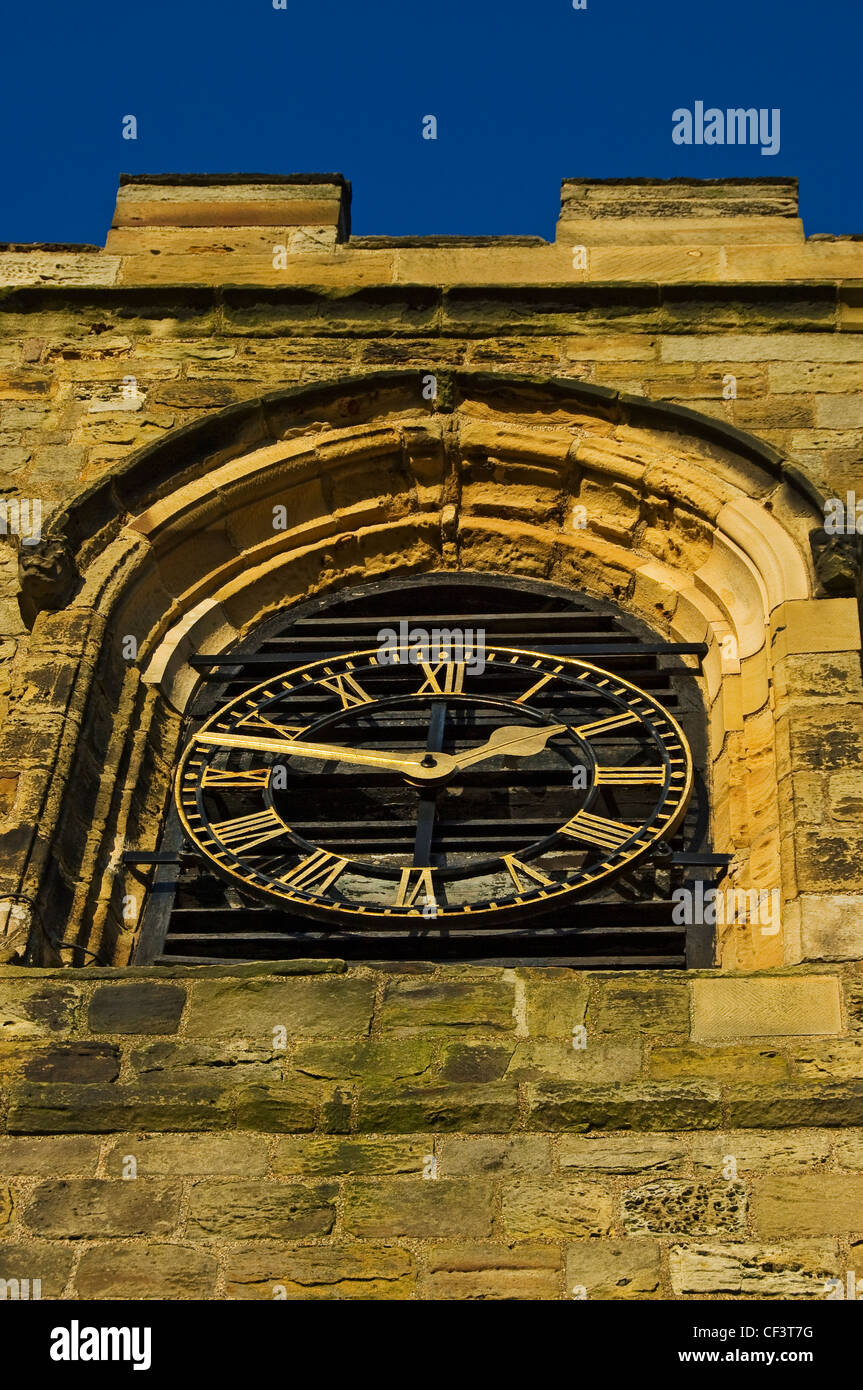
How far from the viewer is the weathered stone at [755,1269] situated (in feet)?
19.6

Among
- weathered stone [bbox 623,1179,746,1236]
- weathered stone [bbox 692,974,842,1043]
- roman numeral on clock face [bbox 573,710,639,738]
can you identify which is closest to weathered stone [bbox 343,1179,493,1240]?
weathered stone [bbox 623,1179,746,1236]

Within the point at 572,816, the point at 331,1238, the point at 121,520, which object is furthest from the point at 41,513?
the point at 331,1238

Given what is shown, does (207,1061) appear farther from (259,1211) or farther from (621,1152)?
(621,1152)

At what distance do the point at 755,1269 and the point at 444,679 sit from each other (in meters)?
2.92

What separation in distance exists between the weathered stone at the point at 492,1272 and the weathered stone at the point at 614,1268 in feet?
0.15

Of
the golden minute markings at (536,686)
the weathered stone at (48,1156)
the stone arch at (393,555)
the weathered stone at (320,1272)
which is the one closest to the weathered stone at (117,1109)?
the weathered stone at (48,1156)

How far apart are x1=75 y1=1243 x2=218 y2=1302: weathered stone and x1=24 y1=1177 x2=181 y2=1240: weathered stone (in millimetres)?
61

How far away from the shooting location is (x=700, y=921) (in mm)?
7543

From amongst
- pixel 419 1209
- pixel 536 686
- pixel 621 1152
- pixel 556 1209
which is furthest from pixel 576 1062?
pixel 536 686

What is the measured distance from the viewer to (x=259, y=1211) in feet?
20.6

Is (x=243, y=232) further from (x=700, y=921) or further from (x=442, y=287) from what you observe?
(x=700, y=921)

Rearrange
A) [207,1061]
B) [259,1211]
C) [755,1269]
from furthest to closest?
1. [207,1061]
2. [259,1211]
3. [755,1269]

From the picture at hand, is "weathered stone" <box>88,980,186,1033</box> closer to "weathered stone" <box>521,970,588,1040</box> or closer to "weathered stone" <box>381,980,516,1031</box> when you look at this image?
"weathered stone" <box>381,980,516,1031</box>

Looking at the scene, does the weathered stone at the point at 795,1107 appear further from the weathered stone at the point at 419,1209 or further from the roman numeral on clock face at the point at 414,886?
the roman numeral on clock face at the point at 414,886
